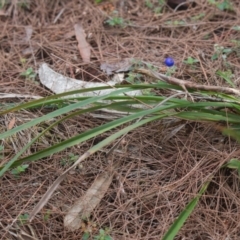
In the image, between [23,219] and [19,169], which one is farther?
[19,169]

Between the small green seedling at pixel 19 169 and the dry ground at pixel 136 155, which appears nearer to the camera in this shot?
the dry ground at pixel 136 155

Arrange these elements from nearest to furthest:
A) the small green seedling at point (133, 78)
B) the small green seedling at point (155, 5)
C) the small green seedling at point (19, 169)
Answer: the small green seedling at point (19, 169)
the small green seedling at point (133, 78)
the small green seedling at point (155, 5)

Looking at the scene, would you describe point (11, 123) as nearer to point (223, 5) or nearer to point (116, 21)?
point (116, 21)

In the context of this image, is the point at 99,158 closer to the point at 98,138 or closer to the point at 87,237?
the point at 98,138

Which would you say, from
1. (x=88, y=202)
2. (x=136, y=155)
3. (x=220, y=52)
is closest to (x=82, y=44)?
(x=220, y=52)

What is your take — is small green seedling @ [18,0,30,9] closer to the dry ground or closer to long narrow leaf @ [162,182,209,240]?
the dry ground

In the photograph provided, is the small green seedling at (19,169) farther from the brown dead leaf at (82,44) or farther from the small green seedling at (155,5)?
the small green seedling at (155,5)

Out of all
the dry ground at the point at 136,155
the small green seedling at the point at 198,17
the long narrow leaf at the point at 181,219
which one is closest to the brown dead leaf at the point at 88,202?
the dry ground at the point at 136,155
